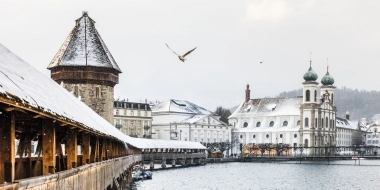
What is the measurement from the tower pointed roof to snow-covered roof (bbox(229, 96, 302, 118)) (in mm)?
73973

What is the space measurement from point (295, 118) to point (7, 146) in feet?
400

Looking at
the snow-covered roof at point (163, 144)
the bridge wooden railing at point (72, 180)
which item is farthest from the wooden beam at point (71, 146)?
the snow-covered roof at point (163, 144)

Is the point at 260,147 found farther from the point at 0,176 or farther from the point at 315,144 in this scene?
the point at 0,176

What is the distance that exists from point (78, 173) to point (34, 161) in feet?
8.98

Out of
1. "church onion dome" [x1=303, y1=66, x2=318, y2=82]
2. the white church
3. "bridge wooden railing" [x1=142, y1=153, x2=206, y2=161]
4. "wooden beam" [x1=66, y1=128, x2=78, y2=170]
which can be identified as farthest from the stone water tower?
"church onion dome" [x1=303, y1=66, x2=318, y2=82]

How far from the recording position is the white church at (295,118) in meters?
123

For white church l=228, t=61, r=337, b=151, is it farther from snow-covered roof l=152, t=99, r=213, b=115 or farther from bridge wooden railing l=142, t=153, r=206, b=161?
bridge wooden railing l=142, t=153, r=206, b=161

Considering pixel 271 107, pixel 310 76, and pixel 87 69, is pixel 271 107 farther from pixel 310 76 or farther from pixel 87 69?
pixel 87 69

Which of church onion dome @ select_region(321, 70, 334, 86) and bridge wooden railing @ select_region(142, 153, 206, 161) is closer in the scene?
bridge wooden railing @ select_region(142, 153, 206, 161)

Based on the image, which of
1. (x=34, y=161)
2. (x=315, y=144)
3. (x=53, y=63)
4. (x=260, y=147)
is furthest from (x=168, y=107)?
(x=34, y=161)

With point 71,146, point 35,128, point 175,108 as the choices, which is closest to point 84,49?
point 35,128

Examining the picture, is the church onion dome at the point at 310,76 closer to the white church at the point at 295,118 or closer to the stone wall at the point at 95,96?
the white church at the point at 295,118

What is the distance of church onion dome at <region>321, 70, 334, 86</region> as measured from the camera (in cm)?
13488

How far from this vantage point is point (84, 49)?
58.7 m
